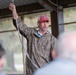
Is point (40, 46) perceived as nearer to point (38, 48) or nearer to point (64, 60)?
point (38, 48)

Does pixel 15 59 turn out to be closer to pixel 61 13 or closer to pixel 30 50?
pixel 61 13

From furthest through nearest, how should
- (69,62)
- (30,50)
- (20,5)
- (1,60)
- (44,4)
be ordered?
(20,5), (44,4), (30,50), (1,60), (69,62)

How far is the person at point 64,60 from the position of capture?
3.50ft

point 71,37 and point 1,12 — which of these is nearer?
point 71,37

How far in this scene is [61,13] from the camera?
6145mm

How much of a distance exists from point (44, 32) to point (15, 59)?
436 cm

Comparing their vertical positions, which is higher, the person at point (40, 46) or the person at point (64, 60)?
the person at point (64, 60)

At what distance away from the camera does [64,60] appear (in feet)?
3.54

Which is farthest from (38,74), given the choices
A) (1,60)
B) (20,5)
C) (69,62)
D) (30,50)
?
(20,5)

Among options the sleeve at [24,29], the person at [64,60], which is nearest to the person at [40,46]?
the sleeve at [24,29]

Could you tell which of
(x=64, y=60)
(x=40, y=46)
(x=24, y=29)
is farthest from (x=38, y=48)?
(x=64, y=60)

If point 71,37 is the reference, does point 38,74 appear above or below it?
below

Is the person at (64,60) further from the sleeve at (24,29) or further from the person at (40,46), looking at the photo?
the sleeve at (24,29)

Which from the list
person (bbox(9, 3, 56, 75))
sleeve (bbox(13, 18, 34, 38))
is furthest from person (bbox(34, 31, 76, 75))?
sleeve (bbox(13, 18, 34, 38))
